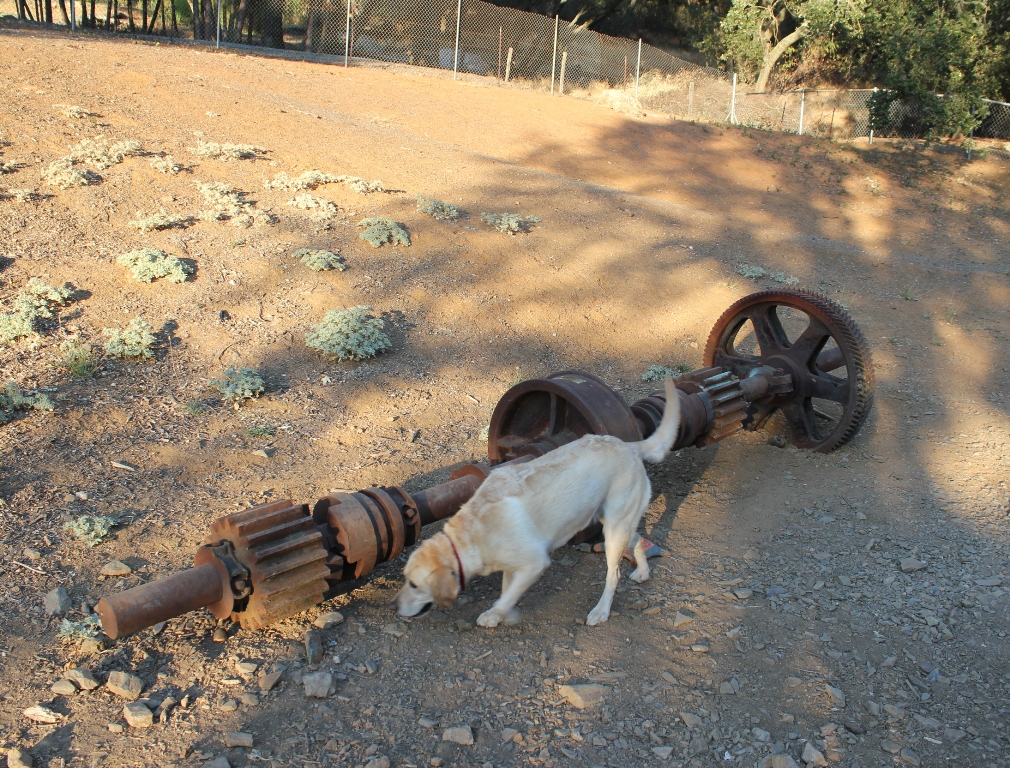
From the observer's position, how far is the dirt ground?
3.70 metres

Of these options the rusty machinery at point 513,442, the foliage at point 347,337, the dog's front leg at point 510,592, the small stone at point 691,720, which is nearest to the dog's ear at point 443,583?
the dog's front leg at point 510,592

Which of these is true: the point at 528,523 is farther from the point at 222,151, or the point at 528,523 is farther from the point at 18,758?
the point at 222,151

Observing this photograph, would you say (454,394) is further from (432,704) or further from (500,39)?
(500,39)

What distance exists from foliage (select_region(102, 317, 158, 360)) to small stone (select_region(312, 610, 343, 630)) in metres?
3.82

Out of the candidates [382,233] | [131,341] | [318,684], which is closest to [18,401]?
[131,341]

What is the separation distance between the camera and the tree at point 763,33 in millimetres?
28875

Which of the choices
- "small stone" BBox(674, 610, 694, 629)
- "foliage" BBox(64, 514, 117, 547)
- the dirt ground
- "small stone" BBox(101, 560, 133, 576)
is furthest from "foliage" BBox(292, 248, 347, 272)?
"small stone" BBox(674, 610, 694, 629)

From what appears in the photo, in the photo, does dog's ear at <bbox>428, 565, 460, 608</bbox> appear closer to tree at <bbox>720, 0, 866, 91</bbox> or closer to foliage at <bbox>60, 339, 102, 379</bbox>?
foliage at <bbox>60, 339, 102, 379</bbox>

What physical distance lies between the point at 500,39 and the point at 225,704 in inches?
1168

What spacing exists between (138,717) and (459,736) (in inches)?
57.7

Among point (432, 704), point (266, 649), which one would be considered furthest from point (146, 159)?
point (432, 704)

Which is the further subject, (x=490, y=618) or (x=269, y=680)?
(x=490, y=618)

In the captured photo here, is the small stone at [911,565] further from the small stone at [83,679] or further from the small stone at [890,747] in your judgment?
the small stone at [83,679]

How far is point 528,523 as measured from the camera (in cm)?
411
